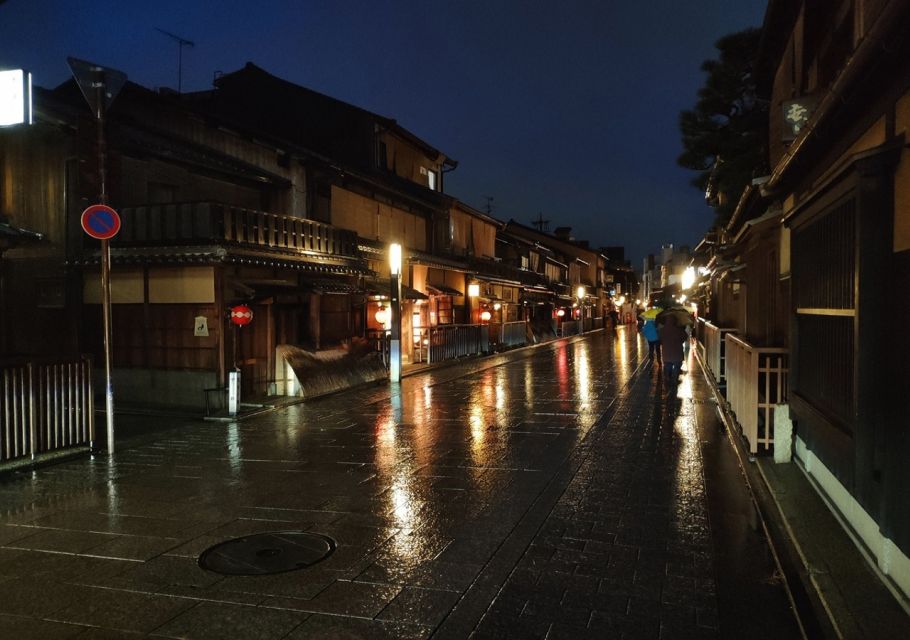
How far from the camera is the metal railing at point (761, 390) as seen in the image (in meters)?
8.57

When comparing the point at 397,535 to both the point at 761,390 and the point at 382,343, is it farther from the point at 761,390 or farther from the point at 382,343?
the point at 382,343

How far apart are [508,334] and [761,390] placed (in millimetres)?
23571

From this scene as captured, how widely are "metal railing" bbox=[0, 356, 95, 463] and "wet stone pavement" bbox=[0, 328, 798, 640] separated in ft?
1.53

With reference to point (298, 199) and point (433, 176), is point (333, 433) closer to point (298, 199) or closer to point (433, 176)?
point (298, 199)

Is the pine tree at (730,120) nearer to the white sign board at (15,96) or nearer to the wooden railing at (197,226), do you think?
the wooden railing at (197,226)

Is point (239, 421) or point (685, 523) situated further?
point (239, 421)

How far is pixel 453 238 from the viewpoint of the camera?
31.1 meters

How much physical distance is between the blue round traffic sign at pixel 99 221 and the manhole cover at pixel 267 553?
5.72 meters

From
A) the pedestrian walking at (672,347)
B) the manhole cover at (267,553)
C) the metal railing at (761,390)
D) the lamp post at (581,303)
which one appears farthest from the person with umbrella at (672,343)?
the lamp post at (581,303)

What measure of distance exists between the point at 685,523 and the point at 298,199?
15.8 meters

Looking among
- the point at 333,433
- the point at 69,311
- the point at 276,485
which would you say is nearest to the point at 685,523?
the point at 276,485

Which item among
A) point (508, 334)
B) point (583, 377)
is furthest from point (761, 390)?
point (508, 334)

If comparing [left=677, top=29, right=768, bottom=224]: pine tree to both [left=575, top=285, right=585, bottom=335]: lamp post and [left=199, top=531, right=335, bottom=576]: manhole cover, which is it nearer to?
[left=199, top=531, right=335, bottom=576]: manhole cover

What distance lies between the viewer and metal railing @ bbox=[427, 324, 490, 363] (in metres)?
24.4
